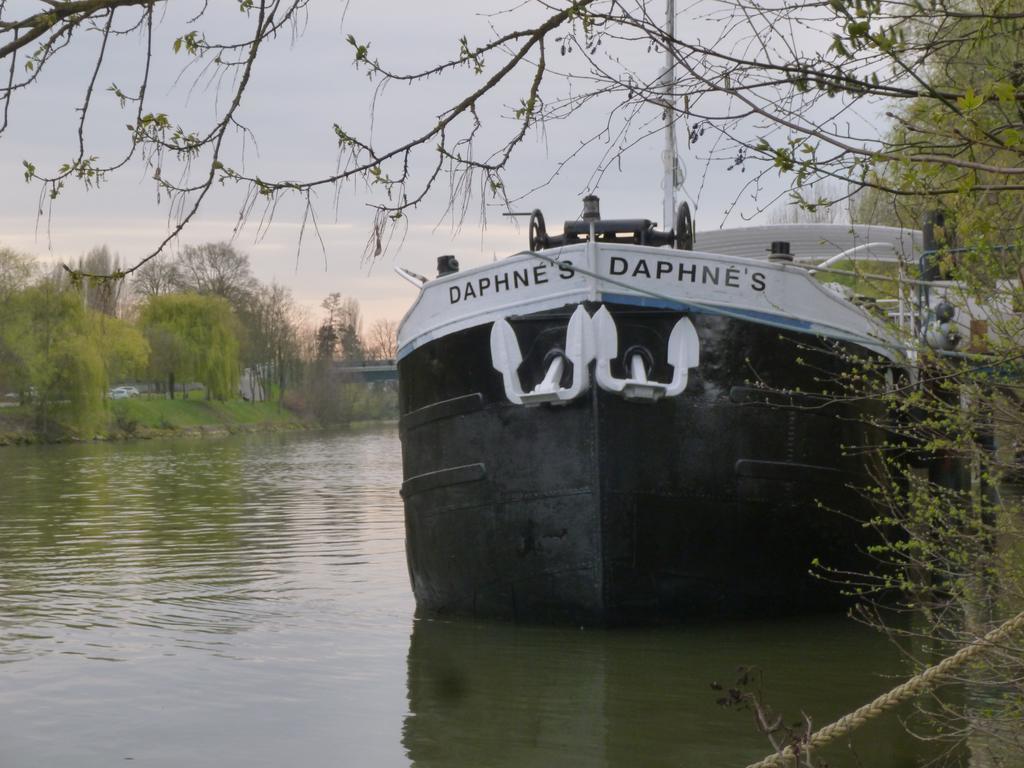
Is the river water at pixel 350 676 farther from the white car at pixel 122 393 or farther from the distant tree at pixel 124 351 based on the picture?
the white car at pixel 122 393

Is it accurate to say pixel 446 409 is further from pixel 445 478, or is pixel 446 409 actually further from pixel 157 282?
pixel 157 282

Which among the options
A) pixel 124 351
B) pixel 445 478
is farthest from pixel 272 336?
pixel 445 478

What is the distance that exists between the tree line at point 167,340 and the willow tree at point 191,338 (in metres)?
0.04

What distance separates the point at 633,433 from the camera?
25.0ft

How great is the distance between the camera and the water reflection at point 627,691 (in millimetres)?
5828

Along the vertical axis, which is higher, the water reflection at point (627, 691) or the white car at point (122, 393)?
the white car at point (122, 393)

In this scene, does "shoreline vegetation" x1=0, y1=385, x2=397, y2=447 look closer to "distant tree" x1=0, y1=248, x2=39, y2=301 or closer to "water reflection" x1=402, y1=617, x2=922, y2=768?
"distant tree" x1=0, y1=248, x2=39, y2=301

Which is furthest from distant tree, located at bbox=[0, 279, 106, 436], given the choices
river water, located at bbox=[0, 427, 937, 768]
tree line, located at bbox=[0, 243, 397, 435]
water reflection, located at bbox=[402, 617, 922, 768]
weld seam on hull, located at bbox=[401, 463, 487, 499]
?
water reflection, located at bbox=[402, 617, 922, 768]

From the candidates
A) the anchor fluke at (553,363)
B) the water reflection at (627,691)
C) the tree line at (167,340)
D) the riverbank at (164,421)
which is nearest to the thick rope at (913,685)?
the water reflection at (627,691)

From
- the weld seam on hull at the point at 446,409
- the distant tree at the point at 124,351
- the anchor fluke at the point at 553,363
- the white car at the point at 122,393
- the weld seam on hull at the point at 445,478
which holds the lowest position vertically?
the weld seam on hull at the point at 445,478

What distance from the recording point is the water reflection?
19.1 feet

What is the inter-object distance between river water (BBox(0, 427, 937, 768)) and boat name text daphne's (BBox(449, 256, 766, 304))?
6.65 feet

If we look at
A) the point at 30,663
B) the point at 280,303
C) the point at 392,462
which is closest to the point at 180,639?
the point at 30,663

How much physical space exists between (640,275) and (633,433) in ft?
2.96
